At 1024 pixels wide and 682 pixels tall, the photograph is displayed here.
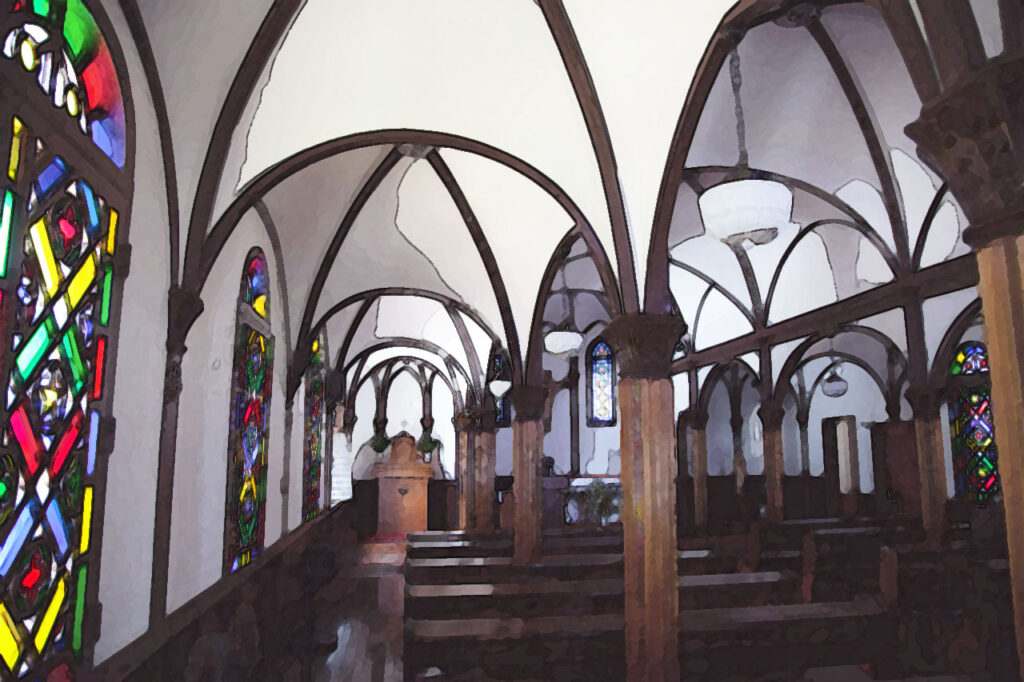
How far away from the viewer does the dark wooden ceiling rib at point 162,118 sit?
4.08m

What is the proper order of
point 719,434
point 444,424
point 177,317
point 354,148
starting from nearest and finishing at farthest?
point 177,317, point 354,148, point 719,434, point 444,424

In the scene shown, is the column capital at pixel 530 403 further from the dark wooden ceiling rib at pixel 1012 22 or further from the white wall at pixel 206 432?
the dark wooden ceiling rib at pixel 1012 22

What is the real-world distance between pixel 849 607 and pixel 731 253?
24.4ft

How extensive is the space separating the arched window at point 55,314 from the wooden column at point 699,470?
12.4 meters

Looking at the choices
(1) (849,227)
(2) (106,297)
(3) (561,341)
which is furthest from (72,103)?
(1) (849,227)

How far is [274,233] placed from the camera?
8.04m

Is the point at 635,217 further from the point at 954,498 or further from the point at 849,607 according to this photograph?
the point at 954,498

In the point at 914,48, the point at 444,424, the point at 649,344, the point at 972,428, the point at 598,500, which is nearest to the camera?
the point at 914,48

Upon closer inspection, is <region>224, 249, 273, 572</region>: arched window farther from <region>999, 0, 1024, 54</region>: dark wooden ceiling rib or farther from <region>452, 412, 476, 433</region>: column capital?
<region>452, 412, 476, 433</region>: column capital

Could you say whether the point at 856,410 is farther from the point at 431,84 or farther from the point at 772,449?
the point at 431,84

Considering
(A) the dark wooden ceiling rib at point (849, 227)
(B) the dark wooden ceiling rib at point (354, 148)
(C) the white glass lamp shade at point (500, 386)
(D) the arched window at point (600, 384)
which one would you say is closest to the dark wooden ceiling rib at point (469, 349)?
(C) the white glass lamp shade at point (500, 386)

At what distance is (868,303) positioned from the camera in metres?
9.77

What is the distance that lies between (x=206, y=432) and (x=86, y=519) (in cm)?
240

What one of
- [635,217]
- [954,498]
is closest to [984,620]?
[635,217]
